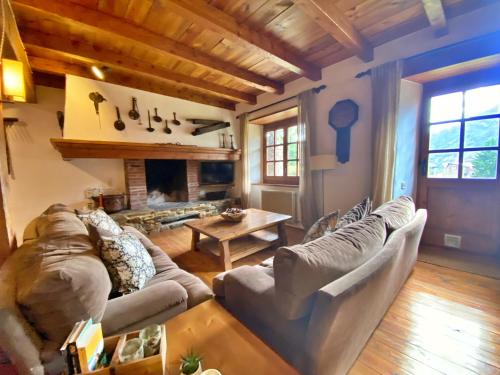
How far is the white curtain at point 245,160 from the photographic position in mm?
4695

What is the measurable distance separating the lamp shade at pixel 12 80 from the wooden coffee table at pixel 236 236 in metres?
1.88

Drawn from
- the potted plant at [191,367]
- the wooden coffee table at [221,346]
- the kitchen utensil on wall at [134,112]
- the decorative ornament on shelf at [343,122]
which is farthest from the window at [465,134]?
the kitchen utensil on wall at [134,112]

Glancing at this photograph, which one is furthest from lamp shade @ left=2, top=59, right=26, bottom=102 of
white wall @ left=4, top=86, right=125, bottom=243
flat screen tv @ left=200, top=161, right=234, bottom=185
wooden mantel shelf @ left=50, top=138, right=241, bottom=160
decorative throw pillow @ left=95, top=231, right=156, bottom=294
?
flat screen tv @ left=200, top=161, right=234, bottom=185

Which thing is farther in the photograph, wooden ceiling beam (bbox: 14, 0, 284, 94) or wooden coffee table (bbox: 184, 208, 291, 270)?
wooden coffee table (bbox: 184, 208, 291, 270)

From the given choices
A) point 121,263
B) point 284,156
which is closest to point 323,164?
point 284,156

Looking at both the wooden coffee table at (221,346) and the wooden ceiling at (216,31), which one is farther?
the wooden ceiling at (216,31)

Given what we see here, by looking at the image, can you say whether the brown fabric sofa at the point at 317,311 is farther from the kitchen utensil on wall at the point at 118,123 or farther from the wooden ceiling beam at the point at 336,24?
the kitchen utensil on wall at the point at 118,123

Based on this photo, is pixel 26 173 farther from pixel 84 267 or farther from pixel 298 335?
pixel 298 335

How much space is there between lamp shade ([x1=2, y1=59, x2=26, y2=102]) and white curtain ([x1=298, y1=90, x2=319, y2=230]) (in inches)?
125

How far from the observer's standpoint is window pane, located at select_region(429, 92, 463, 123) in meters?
2.48

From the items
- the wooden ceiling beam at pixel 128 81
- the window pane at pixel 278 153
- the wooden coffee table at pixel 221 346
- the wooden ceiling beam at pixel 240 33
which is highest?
the wooden ceiling beam at pixel 128 81

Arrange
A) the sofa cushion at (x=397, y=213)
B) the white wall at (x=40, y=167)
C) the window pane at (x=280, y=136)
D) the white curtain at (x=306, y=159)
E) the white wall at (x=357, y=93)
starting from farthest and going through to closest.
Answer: the window pane at (x=280, y=136), the white curtain at (x=306, y=159), the white wall at (x=40, y=167), the white wall at (x=357, y=93), the sofa cushion at (x=397, y=213)

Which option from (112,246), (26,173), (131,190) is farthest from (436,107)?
(26,173)

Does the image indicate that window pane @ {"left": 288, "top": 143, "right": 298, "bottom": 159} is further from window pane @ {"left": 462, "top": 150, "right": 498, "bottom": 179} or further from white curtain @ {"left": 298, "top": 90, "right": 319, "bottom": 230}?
window pane @ {"left": 462, "top": 150, "right": 498, "bottom": 179}
